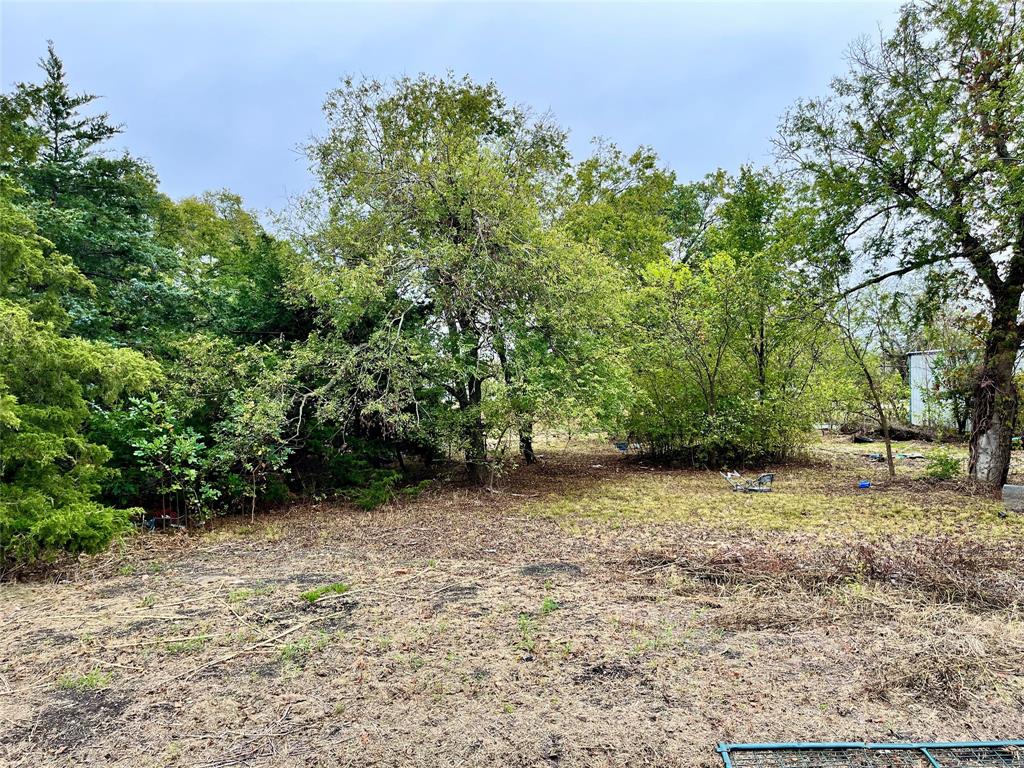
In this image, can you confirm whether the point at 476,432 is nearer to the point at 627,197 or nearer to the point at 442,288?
the point at 442,288

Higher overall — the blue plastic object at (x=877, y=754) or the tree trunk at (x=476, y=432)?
the tree trunk at (x=476, y=432)

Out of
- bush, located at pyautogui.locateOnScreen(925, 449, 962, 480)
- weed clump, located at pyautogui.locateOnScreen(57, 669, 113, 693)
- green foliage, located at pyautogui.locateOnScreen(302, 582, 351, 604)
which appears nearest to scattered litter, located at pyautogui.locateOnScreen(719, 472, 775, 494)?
bush, located at pyautogui.locateOnScreen(925, 449, 962, 480)

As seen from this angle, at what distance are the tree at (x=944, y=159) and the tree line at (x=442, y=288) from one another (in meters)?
0.03

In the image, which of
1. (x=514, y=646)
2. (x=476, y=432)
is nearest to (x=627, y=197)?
(x=476, y=432)

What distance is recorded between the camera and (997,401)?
712cm

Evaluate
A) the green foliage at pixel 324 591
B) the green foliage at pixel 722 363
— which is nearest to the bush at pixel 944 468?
the green foliage at pixel 722 363

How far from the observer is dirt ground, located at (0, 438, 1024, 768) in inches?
81.4

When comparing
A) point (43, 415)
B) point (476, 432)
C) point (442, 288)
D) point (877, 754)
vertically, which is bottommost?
point (877, 754)

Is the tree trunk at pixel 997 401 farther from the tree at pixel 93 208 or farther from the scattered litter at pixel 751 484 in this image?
the tree at pixel 93 208

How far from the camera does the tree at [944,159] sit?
630cm

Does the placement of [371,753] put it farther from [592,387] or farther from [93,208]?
[93,208]

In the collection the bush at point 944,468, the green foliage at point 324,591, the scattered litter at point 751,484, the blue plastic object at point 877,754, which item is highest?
the bush at point 944,468

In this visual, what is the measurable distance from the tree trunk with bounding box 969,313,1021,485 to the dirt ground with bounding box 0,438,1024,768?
2568mm

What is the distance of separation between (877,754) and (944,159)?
287 inches
